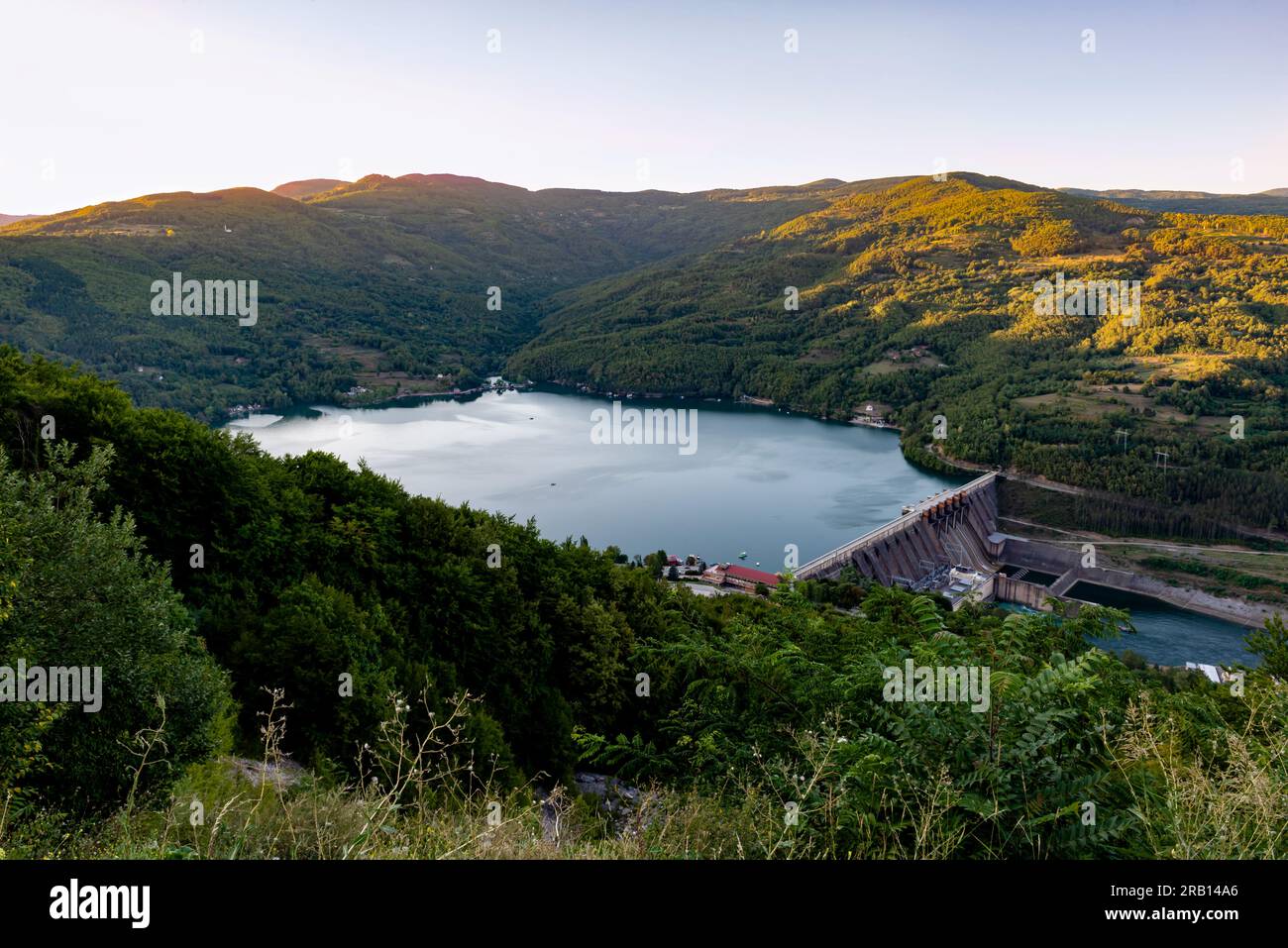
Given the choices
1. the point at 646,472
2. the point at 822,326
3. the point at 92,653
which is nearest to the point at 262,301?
the point at 646,472

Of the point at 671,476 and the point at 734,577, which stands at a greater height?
the point at 671,476

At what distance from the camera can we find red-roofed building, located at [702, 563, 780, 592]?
38.1 meters

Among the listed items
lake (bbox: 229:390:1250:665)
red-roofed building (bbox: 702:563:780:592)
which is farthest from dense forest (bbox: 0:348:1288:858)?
red-roofed building (bbox: 702:563:780:592)

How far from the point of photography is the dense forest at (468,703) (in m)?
3.33

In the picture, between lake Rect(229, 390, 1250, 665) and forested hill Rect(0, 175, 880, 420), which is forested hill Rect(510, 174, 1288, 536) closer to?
lake Rect(229, 390, 1250, 665)

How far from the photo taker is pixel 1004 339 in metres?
94.8

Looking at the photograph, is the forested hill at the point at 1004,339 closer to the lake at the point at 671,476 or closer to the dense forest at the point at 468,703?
the lake at the point at 671,476

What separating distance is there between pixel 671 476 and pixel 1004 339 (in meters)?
59.0

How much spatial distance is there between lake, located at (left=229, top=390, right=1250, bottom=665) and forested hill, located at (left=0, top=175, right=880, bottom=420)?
12478 millimetres

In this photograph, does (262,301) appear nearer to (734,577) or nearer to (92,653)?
(734,577)

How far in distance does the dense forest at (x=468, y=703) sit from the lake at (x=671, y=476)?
20422mm

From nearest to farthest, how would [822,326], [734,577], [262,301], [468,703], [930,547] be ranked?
[468,703]
[734,577]
[930,547]
[822,326]
[262,301]
